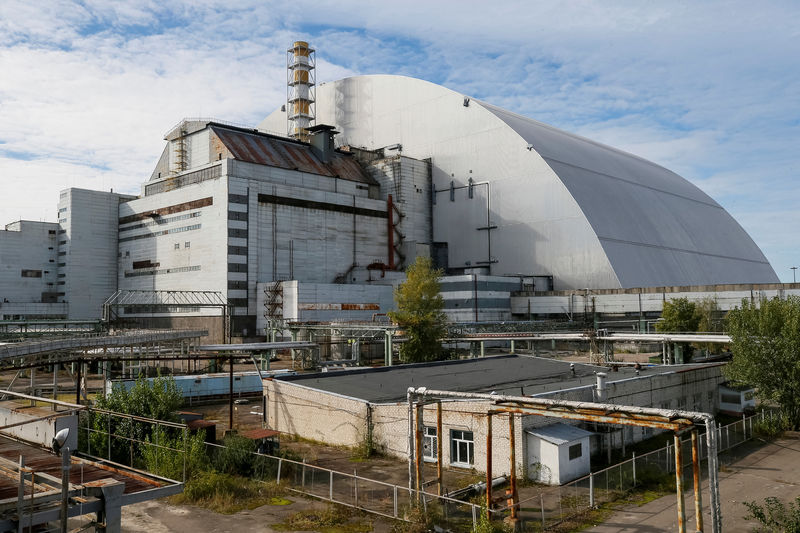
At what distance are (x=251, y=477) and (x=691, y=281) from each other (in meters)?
75.7

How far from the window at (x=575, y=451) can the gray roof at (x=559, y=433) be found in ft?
0.96

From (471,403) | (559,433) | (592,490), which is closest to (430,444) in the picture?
(471,403)

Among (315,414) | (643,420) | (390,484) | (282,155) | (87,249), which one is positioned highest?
(282,155)

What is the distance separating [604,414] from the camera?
1614cm

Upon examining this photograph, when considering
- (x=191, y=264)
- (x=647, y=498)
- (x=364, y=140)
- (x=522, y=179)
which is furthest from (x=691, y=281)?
(x=647, y=498)

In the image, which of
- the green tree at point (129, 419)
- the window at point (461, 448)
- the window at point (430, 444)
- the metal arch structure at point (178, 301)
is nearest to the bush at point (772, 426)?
the window at point (461, 448)

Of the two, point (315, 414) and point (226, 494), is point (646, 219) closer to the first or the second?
point (315, 414)

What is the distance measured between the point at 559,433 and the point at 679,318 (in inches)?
1405

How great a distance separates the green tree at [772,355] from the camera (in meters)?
29.3

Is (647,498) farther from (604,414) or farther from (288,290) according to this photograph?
(288,290)

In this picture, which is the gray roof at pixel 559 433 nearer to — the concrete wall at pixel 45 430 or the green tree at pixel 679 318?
the concrete wall at pixel 45 430

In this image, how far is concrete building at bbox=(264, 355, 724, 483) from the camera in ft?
72.7

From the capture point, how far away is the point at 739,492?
68.2 feet

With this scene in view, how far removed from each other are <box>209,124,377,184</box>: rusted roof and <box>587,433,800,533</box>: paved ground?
205 feet
